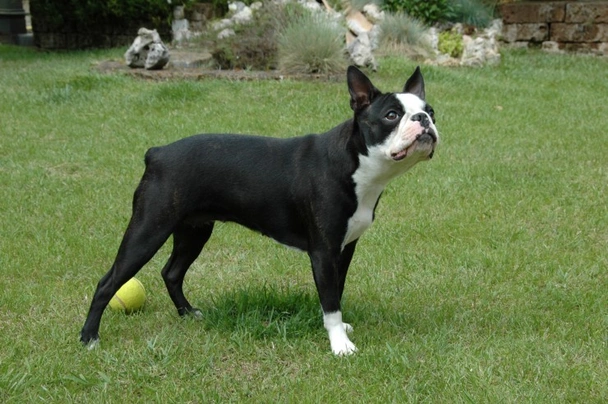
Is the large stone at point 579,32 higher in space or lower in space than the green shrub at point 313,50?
lower

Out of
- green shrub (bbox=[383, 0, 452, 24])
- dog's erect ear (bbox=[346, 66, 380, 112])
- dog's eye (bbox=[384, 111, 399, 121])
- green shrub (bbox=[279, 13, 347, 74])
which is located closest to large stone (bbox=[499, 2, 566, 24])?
green shrub (bbox=[383, 0, 452, 24])

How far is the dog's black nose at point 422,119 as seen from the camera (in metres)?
3.96

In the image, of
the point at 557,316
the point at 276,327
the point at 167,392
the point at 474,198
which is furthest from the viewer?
the point at 474,198

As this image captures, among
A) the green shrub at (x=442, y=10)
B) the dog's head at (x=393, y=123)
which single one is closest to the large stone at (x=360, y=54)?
the green shrub at (x=442, y=10)

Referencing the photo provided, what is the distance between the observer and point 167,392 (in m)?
3.83

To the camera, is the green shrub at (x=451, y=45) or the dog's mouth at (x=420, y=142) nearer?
the dog's mouth at (x=420, y=142)

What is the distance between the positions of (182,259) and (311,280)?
3.45 ft

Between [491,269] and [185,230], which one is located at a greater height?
[185,230]

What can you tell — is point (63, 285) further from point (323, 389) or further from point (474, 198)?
point (474, 198)

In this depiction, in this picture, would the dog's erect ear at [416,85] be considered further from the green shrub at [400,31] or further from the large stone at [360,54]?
the green shrub at [400,31]

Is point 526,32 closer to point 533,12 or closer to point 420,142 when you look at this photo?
point 533,12

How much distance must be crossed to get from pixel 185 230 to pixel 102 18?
51.0 ft

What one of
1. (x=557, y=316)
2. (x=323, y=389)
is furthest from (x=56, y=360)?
(x=557, y=316)

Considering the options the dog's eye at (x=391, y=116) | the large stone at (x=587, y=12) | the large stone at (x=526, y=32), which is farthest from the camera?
the large stone at (x=526, y=32)
